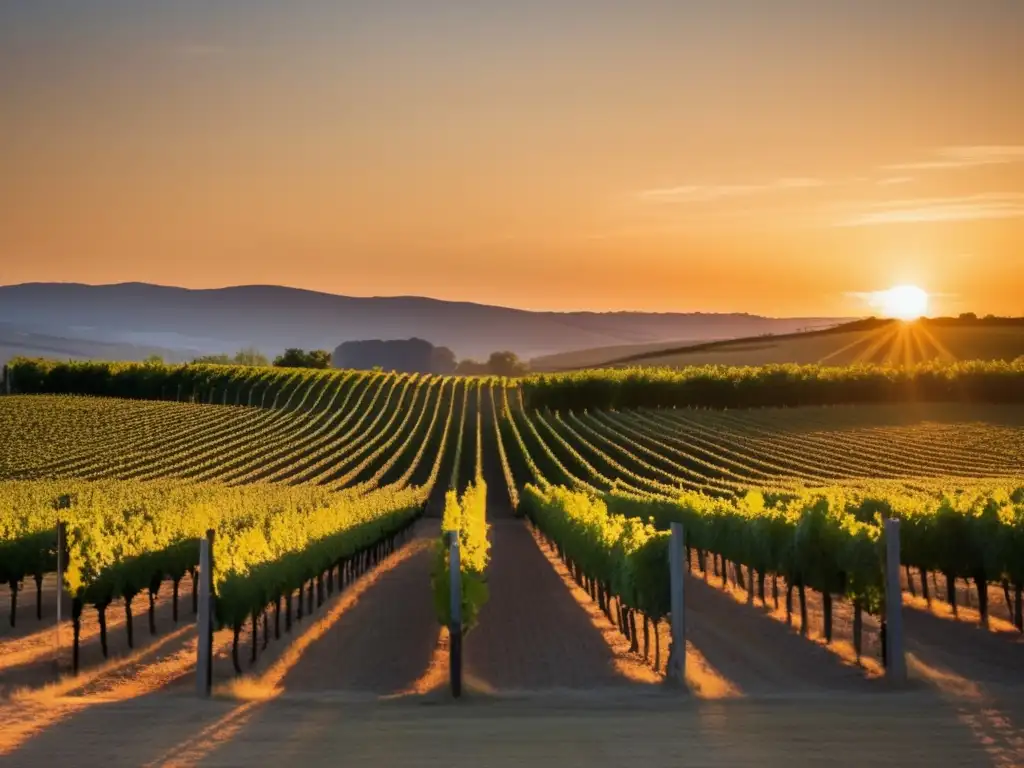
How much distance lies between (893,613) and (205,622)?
870cm

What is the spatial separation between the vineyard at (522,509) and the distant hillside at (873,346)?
104ft

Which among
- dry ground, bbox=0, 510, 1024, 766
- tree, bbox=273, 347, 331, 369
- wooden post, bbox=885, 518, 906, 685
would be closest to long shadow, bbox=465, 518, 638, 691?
dry ground, bbox=0, 510, 1024, 766

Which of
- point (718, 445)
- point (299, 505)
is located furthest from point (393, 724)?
point (718, 445)

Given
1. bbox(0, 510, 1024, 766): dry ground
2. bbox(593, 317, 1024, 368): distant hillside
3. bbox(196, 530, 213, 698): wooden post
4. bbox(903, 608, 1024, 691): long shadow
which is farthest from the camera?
bbox(593, 317, 1024, 368): distant hillside

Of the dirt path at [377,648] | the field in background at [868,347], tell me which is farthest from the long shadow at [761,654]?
the field in background at [868,347]

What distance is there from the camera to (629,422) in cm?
10231

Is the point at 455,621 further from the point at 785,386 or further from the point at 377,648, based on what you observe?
the point at 785,386

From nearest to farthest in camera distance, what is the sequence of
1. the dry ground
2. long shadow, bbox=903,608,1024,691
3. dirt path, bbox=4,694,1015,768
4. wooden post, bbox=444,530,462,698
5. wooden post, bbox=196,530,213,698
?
dirt path, bbox=4,694,1015,768
the dry ground
wooden post, bbox=444,530,462,698
wooden post, bbox=196,530,213,698
long shadow, bbox=903,608,1024,691

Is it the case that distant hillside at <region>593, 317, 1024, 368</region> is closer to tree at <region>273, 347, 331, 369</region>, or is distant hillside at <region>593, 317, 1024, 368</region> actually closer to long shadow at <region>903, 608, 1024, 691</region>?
tree at <region>273, 347, 331, 369</region>

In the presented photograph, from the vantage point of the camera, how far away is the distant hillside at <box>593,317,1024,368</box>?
139 metres

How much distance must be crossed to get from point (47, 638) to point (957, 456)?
2712 inches

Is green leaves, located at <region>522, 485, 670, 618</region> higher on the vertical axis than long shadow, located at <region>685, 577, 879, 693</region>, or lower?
higher

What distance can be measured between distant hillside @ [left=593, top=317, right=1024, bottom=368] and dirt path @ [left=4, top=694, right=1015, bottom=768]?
11903cm

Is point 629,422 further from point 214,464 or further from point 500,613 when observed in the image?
point 500,613
